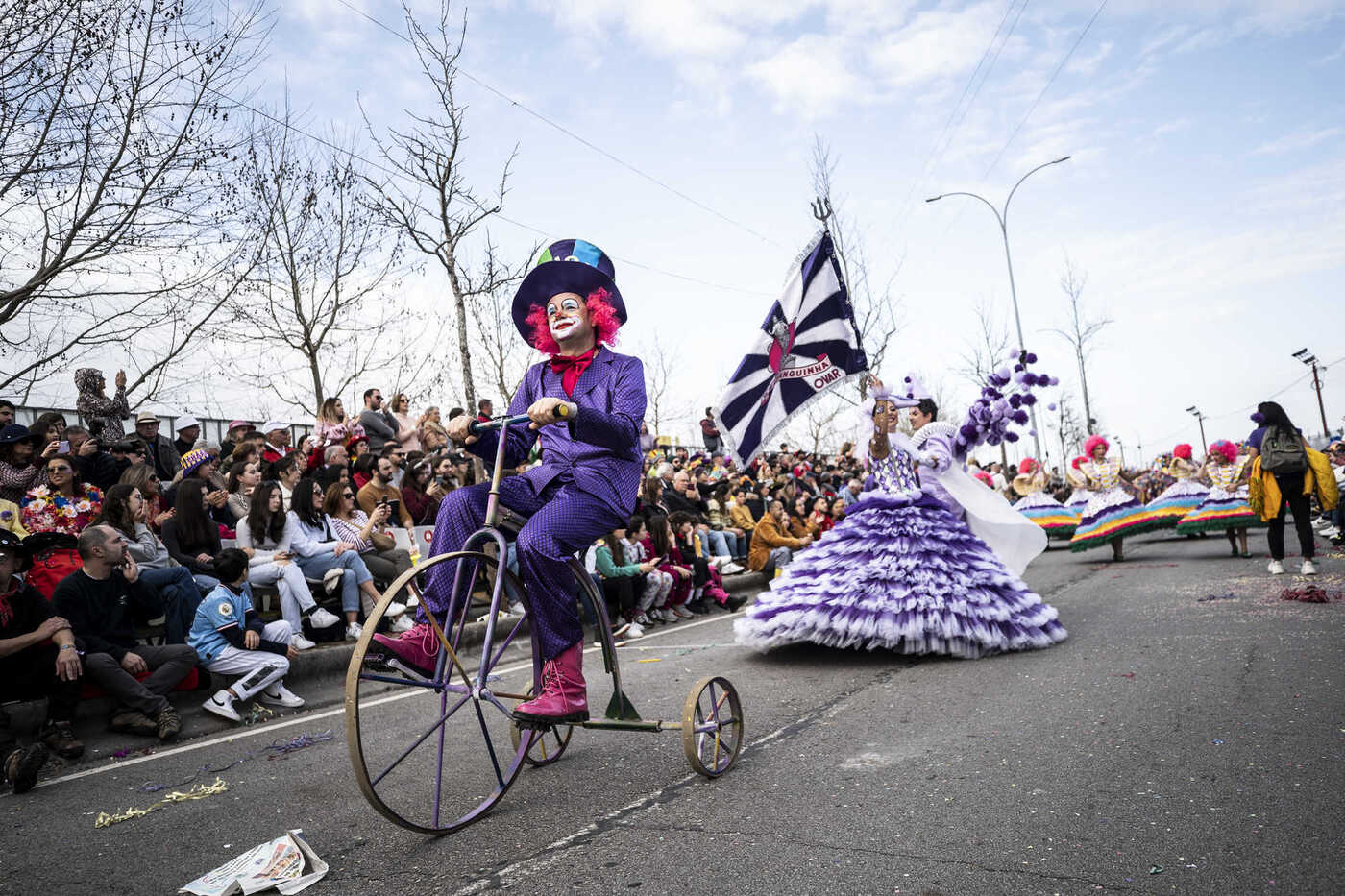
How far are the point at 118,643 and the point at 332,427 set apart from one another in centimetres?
524

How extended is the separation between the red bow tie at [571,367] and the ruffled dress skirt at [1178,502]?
525 inches

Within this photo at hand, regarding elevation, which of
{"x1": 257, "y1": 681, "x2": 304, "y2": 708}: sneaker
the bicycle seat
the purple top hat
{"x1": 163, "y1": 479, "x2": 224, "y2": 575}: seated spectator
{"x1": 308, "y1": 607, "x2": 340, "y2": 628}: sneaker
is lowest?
{"x1": 257, "y1": 681, "x2": 304, "y2": 708}: sneaker

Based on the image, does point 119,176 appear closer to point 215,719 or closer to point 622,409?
point 215,719

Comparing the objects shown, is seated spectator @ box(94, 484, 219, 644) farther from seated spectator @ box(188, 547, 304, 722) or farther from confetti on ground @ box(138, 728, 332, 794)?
confetti on ground @ box(138, 728, 332, 794)

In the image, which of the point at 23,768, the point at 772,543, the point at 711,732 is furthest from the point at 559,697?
the point at 772,543

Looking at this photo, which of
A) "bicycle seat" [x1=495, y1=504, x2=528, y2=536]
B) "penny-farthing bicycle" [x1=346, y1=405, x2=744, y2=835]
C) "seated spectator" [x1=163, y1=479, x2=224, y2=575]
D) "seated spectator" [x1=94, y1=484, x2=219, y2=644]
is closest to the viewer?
"penny-farthing bicycle" [x1=346, y1=405, x2=744, y2=835]

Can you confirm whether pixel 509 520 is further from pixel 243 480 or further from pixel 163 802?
pixel 243 480

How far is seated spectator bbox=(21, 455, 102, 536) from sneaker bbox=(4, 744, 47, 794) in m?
2.78

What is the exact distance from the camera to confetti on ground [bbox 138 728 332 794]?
454 centimetres

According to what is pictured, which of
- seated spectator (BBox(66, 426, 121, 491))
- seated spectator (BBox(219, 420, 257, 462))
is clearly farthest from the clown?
seated spectator (BBox(219, 420, 257, 462))

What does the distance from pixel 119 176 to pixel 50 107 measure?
2.35 ft

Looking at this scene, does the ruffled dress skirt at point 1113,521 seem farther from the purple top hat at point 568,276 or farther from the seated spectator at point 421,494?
the purple top hat at point 568,276

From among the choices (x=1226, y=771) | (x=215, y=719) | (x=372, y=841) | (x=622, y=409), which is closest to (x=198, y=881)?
(x=372, y=841)

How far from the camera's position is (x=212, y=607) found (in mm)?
6355
